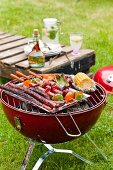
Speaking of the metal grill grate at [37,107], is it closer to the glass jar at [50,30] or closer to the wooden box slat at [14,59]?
the wooden box slat at [14,59]

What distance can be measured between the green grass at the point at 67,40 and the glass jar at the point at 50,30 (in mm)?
782

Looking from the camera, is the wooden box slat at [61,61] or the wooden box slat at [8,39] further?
the wooden box slat at [8,39]

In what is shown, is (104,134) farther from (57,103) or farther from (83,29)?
(83,29)

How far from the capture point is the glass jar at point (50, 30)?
497 cm

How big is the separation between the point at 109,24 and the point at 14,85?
15.0ft

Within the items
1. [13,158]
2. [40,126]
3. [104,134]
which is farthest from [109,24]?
[40,126]

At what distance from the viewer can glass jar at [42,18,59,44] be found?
16.3 feet

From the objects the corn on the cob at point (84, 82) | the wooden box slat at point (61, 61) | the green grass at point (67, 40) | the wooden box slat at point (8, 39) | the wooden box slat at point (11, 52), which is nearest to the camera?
the corn on the cob at point (84, 82)

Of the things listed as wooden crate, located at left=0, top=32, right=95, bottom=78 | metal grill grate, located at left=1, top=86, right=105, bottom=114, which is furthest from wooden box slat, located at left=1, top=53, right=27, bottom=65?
metal grill grate, located at left=1, top=86, right=105, bottom=114

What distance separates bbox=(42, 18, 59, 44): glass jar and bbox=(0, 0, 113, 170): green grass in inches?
30.8

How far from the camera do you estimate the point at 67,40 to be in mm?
6738

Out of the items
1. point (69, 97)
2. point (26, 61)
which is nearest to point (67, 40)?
point (26, 61)

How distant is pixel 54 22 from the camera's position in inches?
196

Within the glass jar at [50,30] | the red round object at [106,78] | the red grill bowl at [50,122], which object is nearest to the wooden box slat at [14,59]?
the glass jar at [50,30]
